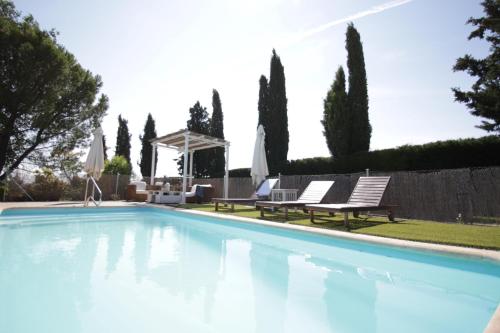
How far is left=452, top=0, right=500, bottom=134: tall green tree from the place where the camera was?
13633 millimetres

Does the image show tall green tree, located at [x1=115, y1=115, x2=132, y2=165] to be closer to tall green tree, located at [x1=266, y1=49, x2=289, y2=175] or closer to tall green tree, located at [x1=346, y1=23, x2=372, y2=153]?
tall green tree, located at [x1=266, y1=49, x2=289, y2=175]

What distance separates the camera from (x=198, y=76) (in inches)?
527

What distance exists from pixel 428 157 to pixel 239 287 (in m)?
11.8

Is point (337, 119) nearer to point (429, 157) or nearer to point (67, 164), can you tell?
point (429, 157)

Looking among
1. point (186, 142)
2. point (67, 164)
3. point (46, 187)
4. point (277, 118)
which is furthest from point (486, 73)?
point (67, 164)

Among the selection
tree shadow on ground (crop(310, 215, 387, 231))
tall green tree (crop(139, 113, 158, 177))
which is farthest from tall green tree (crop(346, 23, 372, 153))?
tall green tree (crop(139, 113, 158, 177))

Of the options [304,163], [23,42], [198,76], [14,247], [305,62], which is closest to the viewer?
[14,247]

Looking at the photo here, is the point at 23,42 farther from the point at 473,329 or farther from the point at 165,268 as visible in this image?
the point at 473,329

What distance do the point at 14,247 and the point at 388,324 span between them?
20.6 ft

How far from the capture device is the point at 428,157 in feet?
40.2

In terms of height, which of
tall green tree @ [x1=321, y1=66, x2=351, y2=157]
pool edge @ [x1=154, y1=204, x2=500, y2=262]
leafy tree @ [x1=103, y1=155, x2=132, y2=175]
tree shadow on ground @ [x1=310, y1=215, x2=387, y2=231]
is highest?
tall green tree @ [x1=321, y1=66, x2=351, y2=157]

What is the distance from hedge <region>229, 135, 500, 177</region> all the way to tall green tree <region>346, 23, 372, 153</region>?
5.47 ft

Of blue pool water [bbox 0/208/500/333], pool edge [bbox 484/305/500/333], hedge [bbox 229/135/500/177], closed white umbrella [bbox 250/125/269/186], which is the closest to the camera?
pool edge [bbox 484/305/500/333]

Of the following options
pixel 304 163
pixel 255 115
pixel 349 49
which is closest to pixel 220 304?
pixel 304 163
